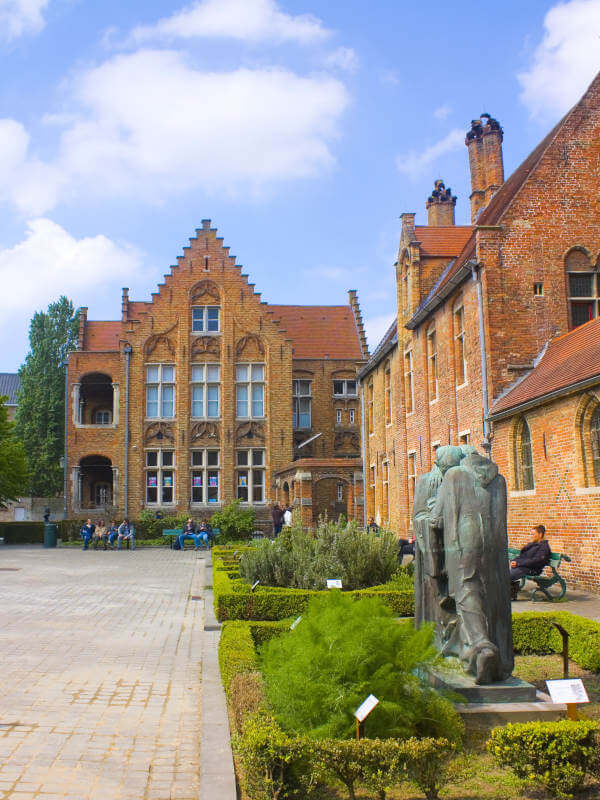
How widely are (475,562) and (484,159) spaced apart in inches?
964

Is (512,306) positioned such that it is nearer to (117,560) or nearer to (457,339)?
(457,339)

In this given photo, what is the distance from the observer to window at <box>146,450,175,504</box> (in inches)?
1508

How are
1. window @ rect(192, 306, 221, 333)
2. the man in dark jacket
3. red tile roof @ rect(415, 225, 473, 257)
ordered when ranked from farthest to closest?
window @ rect(192, 306, 221, 333)
red tile roof @ rect(415, 225, 473, 257)
the man in dark jacket

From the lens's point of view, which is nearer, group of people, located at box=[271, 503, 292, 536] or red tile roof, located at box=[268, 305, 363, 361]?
group of people, located at box=[271, 503, 292, 536]

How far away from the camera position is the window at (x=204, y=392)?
39.1 meters

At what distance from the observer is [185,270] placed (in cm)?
3969

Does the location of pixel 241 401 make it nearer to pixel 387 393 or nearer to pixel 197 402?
pixel 197 402

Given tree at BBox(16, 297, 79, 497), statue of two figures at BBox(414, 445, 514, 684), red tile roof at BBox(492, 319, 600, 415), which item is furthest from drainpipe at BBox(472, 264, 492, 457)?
tree at BBox(16, 297, 79, 497)

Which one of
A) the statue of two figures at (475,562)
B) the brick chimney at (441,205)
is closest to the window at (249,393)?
the brick chimney at (441,205)

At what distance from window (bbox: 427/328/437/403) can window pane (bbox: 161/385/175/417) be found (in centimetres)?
1898

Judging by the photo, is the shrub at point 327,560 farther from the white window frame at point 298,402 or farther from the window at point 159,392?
the white window frame at point 298,402

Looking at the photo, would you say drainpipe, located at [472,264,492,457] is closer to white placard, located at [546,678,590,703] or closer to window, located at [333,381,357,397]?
white placard, located at [546,678,590,703]

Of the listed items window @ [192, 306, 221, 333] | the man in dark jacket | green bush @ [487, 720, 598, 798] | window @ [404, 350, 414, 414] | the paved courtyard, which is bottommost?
the paved courtyard

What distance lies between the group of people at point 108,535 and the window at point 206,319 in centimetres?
1167
